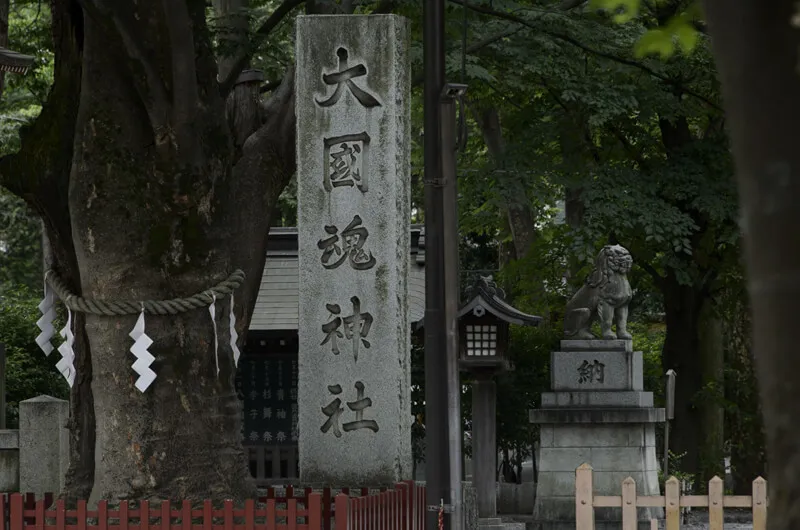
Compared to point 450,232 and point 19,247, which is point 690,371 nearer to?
point 450,232

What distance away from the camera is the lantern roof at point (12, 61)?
14211mm

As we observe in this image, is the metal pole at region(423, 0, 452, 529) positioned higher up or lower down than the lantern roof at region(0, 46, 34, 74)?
lower down

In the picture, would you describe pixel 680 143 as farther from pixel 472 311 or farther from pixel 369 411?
pixel 369 411

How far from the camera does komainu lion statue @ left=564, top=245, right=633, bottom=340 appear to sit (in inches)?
813

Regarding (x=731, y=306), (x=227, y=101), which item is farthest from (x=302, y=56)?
(x=731, y=306)

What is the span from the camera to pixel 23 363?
24.8m

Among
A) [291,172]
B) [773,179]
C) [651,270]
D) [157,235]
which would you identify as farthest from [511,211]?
[773,179]

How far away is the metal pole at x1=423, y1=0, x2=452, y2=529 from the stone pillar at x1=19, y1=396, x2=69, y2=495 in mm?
7056

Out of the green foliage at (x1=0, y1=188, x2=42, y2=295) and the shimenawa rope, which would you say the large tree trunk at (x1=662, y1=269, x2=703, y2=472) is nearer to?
the shimenawa rope

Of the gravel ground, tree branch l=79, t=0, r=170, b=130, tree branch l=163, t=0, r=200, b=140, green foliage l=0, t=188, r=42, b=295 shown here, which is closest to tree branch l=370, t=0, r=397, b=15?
tree branch l=163, t=0, r=200, b=140

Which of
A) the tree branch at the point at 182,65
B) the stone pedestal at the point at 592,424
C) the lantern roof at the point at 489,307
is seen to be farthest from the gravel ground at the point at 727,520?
the tree branch at the point at 182,65

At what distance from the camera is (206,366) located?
39.4 feet

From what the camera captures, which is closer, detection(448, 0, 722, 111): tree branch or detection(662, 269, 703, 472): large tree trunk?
detection(448, 0, 722, 111): tree branch

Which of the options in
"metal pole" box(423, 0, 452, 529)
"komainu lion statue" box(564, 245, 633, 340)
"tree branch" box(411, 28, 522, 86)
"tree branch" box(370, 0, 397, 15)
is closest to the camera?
"metal pole" box(423, 0, 452, 529)
